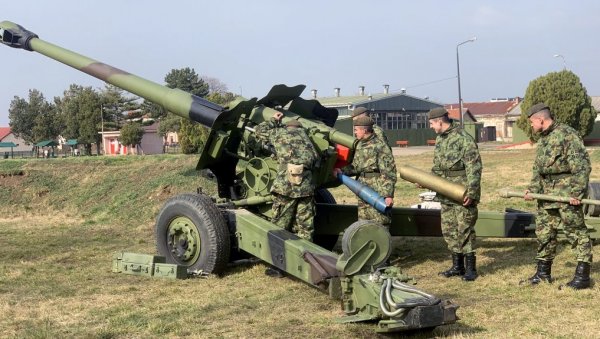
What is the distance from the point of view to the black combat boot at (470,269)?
6691 mm

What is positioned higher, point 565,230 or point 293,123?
point 293,123

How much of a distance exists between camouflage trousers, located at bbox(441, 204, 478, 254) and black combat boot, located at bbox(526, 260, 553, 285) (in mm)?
647

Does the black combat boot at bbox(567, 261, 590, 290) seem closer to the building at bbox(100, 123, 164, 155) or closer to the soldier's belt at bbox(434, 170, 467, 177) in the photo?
the soldier's belt at bbox(434, 170, 467, 177)

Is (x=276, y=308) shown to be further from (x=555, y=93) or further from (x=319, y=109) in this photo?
(x=555, y=93)

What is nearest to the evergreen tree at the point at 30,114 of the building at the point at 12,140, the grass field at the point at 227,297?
the building at the point at 12,140

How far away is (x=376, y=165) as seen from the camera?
7113mm

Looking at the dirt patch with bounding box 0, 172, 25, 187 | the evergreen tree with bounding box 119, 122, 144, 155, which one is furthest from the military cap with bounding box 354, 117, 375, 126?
the evergreen tree with bounding box 119, 122, 144, 155

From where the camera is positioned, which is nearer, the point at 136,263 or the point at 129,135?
the point at 136,263

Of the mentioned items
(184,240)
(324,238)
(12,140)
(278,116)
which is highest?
(12,140)

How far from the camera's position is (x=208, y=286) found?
668cm

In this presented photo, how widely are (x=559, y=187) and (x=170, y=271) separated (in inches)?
145

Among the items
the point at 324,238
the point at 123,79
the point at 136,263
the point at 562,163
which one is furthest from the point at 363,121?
the point at 123,79

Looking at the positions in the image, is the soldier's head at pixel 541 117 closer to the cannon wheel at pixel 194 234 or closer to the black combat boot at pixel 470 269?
the black combat boot at pixel 470 269

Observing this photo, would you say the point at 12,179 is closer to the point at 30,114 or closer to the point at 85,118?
the point at 85,118
